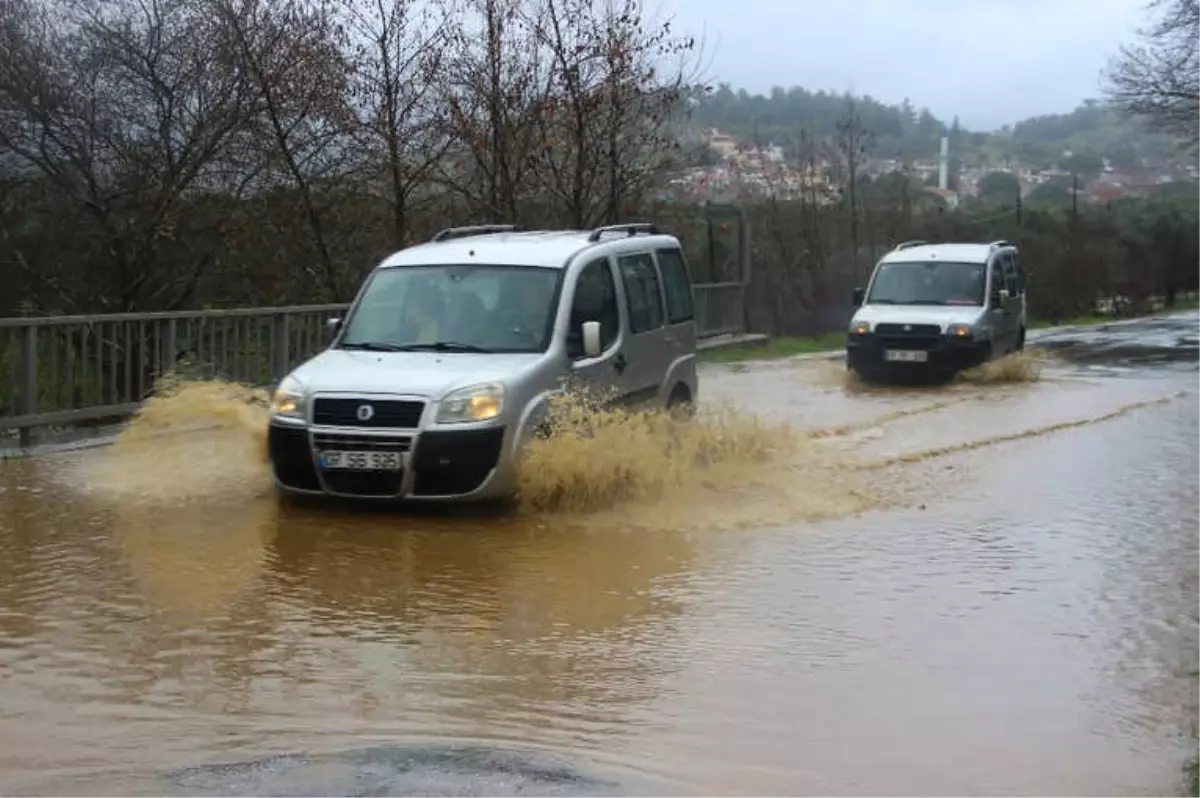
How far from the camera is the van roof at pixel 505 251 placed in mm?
11336

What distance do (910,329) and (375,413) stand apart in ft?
40.7

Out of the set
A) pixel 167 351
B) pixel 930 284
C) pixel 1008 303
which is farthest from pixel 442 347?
pixel 1008 303

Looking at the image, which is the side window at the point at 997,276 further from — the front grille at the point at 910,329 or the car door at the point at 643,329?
the car door at the point at 643,329

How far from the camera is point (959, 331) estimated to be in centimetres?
2075

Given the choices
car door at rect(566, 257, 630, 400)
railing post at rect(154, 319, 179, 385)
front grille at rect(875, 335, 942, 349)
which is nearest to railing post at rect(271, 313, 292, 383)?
railing post at rect(154, 319, 179, 385)

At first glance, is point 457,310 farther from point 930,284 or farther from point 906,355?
point 930,284

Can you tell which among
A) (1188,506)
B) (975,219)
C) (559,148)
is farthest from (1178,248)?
(1188,506)

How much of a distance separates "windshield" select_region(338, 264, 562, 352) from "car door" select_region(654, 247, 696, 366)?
179cm

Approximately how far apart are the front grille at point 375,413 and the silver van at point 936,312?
40.0ft

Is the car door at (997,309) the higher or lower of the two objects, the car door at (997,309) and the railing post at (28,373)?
the higher

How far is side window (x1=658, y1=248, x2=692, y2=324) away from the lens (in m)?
12.8

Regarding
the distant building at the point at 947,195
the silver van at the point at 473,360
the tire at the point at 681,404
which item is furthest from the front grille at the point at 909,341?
the distant building at the point at 947,195

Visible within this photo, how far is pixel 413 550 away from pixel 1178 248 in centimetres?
4212

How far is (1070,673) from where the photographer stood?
6766 mm
